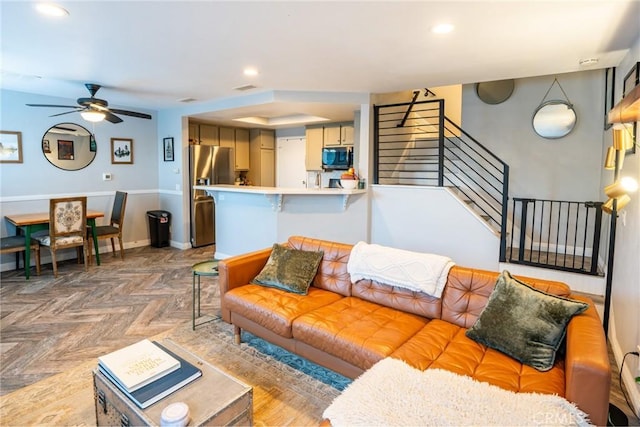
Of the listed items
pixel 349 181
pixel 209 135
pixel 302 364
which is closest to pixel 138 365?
pixel 302 364

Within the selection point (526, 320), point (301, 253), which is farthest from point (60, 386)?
point (526, 320)

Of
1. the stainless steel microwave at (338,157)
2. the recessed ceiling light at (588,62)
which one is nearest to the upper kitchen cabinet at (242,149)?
the stainless steel microwave at (338,157)

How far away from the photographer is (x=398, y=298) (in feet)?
8.32

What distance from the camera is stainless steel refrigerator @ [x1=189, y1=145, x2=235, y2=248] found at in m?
6.13

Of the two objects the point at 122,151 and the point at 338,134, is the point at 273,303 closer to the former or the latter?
the point at 338,134

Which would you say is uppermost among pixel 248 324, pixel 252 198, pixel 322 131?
pixel 322 131

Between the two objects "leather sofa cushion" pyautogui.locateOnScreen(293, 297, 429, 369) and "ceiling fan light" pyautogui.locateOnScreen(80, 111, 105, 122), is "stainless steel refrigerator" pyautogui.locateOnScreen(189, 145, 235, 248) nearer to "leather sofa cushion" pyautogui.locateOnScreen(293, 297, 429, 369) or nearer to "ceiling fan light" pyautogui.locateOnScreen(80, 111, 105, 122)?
"ceiling fan light" pyautogui.locateOnScreen(80, 111, 105, 122)

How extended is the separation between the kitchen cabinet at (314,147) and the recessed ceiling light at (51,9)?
4.54 metres

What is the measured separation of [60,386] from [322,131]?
5.21 meters

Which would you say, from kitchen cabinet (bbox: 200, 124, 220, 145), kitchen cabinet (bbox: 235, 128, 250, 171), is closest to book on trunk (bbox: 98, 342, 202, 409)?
kitchen cabinet (bbox: 200, 124, 220, 145)

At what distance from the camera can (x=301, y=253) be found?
304 centimetres

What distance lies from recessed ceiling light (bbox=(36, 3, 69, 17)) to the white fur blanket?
2.75 m

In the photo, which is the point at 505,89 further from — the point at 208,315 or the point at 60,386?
the point at 60,386

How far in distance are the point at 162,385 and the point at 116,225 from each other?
4731mm
